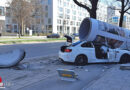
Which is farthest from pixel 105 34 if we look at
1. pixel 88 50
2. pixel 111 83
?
pixel 111 83

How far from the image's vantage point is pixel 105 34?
33.1ft

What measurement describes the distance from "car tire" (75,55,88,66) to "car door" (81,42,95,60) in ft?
0.77

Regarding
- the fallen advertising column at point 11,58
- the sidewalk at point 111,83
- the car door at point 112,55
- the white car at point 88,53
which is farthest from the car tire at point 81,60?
the fallen advertising column at point 11,58

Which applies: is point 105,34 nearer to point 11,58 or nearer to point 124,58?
point 124,58

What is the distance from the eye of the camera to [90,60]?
9695 millimetres

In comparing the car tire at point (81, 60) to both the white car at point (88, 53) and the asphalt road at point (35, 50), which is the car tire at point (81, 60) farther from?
the asphalt road at point (35, 50)

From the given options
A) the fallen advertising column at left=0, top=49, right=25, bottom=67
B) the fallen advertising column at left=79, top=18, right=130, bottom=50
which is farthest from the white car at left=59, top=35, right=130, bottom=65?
the fallen advertising column at left=0, top=49, right=25, bottom=67

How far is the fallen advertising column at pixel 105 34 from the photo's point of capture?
31.8 feet

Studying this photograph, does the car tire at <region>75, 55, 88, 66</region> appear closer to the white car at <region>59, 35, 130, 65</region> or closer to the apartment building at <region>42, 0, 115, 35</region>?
the white car at <region>59, 35, 130, 65</region>

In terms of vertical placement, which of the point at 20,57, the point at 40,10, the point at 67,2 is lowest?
the point at 20,57

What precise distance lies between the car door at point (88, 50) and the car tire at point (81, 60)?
234mm

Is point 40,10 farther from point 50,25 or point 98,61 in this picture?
point 98,61

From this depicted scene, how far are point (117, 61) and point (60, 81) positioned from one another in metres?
5.17

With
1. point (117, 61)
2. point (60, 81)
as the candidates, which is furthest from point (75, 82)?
point (117, 61)
